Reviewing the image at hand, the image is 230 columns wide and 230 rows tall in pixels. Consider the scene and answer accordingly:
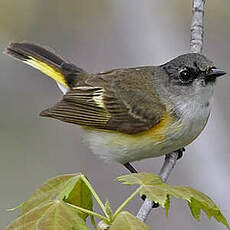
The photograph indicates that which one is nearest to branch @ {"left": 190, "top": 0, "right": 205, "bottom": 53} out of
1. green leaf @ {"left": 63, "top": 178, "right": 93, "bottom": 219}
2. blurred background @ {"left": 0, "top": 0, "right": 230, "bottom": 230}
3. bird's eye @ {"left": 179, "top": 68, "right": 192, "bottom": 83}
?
bird's eye @ {"left": 179, "top": 68, "right": 192, "bottom": 83}

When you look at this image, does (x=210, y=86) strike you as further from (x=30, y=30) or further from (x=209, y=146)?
(x=30, y=30)

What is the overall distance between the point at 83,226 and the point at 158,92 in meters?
1.76

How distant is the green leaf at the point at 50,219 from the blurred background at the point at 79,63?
9.84ft

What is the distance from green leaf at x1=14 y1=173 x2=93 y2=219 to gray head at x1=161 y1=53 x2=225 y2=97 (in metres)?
1.28

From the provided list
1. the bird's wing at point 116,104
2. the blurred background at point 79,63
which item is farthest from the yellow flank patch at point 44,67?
the blurred background at point 79,63

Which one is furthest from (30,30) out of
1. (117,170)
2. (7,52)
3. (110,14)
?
(7,52)

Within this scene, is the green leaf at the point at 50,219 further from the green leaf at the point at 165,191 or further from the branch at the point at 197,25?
the branch at the point at 197,25

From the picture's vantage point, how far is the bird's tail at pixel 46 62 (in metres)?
3.83

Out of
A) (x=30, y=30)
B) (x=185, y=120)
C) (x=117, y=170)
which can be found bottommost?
(x=117, y=170)

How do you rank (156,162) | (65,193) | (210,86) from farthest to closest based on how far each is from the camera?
(156,162) → (210,86) → (65,193)

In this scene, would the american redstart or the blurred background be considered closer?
the american redstart

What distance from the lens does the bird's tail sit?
12.6ft

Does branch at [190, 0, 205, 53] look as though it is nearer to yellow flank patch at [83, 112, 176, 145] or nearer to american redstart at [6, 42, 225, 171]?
american redstart at [6, 42, 225, 171]

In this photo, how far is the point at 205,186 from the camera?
11.5 ft
